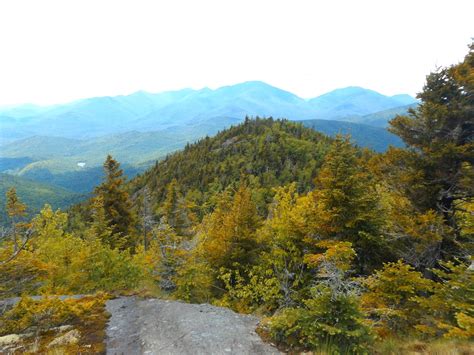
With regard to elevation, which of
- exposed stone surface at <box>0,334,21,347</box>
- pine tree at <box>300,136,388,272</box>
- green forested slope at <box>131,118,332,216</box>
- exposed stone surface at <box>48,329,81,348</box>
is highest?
pine tree at <box>300,136,388,272</box>

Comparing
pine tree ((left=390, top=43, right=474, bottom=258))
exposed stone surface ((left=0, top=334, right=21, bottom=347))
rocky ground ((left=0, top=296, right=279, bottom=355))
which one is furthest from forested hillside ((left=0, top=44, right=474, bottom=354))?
rocky ground ((left=0, top=296, right=279, bottom=355))

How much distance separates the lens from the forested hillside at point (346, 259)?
7000 millimetres

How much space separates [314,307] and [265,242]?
22.3ft

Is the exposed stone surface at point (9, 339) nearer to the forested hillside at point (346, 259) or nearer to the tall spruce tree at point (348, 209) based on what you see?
the forested hillside at point (346, 259)

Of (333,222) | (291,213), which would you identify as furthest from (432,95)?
(291,213)

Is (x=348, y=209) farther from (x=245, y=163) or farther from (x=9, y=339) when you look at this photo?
(x=245, y=163)

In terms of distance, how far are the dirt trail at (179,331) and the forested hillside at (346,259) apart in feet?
2.39

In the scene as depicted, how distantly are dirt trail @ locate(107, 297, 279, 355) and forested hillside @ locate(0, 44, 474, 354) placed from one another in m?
0.73

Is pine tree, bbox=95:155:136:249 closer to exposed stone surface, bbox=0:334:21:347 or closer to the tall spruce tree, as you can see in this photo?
exposed stone surface, bbox=0:334:21:347

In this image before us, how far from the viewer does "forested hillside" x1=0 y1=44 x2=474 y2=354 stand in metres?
7.00

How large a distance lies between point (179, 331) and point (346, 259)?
196 inches

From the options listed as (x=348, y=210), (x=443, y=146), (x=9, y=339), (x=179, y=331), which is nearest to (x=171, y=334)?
(x=179, y=331)

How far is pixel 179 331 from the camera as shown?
7891 millimetres

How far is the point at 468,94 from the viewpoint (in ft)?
36.7
